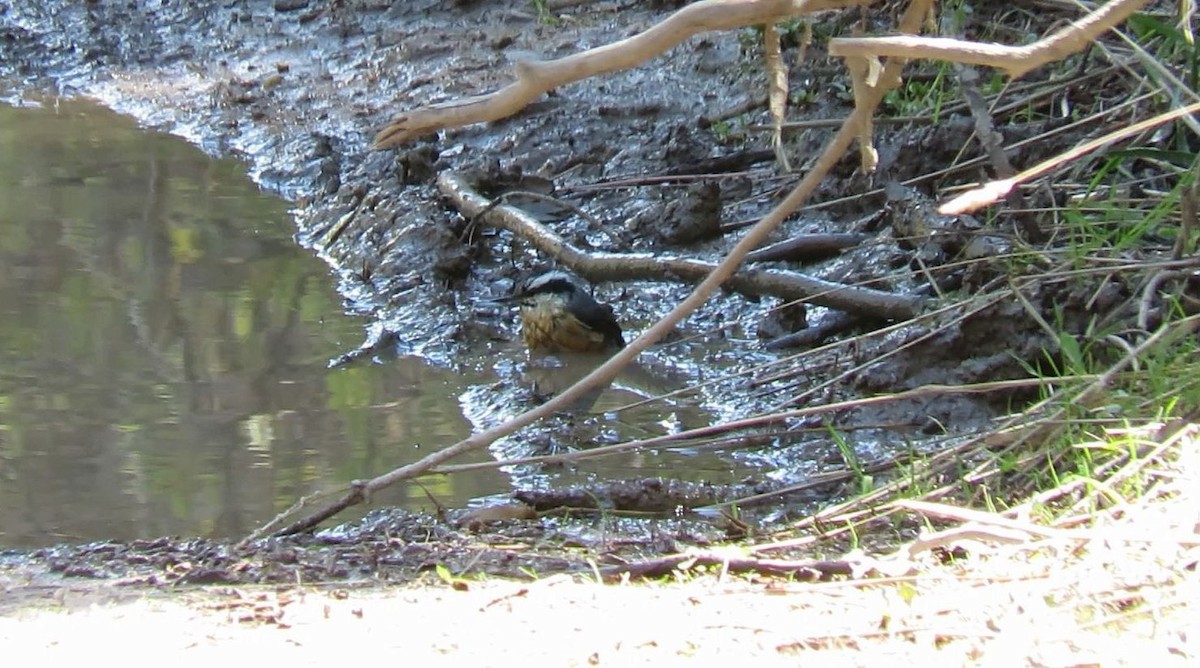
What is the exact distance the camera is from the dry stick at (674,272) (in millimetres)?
3977

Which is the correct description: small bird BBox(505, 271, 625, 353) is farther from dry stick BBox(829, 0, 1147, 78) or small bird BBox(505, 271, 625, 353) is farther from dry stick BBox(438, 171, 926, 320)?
dry stick BBox(829, 0, 1147, 78)

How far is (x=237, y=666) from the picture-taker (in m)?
2.01

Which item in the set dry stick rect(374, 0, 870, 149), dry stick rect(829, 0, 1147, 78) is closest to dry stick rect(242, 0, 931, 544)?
dry stick rect(374, 0, 870, 149)

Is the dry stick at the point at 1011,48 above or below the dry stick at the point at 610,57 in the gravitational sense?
below

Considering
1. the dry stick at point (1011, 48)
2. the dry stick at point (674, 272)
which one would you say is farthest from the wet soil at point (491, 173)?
the dry stick at point (1011, 48)

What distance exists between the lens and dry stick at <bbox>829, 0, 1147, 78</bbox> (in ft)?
5.19

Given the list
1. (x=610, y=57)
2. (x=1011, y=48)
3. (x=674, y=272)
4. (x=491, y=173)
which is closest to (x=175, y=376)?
(x=674, y=272)

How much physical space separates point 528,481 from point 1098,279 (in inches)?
55.7

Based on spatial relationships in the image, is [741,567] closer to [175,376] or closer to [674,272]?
[674,272]

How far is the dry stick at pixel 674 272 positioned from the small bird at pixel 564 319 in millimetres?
126

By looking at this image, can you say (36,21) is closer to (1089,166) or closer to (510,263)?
(510,263)

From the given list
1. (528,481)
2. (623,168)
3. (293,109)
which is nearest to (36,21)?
(293,109)

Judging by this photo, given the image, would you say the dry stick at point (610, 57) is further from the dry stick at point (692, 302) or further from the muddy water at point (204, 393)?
the muddy water at point (204, 393)

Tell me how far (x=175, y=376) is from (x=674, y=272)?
4.59 feet
